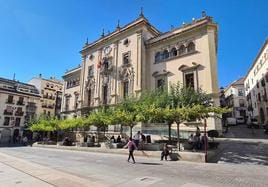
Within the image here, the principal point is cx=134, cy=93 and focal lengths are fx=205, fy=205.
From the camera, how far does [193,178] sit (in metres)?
8.41

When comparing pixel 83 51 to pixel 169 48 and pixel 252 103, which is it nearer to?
pixel 169 48

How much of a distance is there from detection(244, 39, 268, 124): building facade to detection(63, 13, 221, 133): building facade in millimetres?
14794

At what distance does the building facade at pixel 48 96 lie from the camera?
190 ft

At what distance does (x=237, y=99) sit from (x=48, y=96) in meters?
54.6

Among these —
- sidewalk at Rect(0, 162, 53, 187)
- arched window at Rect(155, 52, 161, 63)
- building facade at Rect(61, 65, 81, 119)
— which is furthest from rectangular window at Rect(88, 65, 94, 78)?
sidewalk at Rect(0, 162, 53, 187)

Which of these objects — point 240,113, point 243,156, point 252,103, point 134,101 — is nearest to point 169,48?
point 134,101

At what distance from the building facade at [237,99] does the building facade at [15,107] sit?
53.4 m

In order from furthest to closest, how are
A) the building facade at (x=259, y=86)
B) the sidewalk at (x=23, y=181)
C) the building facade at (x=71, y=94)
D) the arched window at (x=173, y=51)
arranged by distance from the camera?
the building facade at (x=71, y=94)
the building facade at (x=259, y=86)
the arched window at (x=173, y=51)
the sidewalk at (x=23, y=181)

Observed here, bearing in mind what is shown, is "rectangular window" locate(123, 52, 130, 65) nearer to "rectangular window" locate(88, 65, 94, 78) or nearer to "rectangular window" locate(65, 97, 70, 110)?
"rectangular window" locate(88, 65, 94, 78)

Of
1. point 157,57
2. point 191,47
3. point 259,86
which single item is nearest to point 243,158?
point 191,47

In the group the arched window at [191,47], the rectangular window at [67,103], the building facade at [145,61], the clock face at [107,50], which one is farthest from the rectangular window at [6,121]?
the arched window at [191,47]

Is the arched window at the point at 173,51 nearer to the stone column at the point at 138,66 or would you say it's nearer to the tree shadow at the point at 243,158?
the stone column at the point at 138,66

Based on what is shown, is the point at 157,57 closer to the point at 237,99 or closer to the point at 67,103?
the point at 67,103

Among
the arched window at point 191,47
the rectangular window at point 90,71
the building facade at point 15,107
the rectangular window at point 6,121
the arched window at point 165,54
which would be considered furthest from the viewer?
the rectangular window at point 6,121
